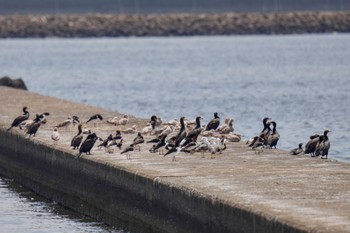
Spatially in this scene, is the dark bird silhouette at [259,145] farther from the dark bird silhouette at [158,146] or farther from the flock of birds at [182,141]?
the dark bird silhouette at [158,146]

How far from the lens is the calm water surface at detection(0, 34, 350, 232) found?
40.3 m

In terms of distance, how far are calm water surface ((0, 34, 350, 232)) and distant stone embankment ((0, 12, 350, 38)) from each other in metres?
1.11

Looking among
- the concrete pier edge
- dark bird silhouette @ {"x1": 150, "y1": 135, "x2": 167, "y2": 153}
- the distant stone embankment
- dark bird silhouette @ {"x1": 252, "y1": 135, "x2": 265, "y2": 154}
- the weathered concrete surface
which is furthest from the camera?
the distant stone embankment

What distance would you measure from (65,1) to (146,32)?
8.91 metres

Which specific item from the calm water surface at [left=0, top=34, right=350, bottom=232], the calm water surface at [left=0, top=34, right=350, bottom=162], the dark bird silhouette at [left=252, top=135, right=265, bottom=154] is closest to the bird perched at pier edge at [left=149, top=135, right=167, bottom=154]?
the dark bird silhouette at [left=252, top=135, right=265, bottom=154]

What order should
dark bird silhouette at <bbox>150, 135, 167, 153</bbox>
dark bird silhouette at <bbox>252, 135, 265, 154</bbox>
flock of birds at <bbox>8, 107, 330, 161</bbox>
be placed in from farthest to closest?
dark bird silhouette at <bbox>252, 135, 265, 154</bbox> < dark bird silhouette at <bbox>150, 135, 167, 153</bbox> < flock of birds at <bbox>8, 107, 330, 161</bbox>

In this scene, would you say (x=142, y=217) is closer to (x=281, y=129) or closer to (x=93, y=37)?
(x=281, y=129)

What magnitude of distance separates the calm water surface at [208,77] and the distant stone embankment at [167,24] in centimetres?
111

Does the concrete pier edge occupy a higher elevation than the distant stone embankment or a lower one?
lower

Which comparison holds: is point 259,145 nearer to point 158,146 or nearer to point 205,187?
point 158,146

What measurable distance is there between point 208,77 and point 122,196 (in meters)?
51.9

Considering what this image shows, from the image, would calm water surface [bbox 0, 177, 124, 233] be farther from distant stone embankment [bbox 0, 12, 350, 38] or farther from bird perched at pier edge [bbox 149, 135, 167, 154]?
→ distant stone embankment [bbox 0, 12, 350, 38]

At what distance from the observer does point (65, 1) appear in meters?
123

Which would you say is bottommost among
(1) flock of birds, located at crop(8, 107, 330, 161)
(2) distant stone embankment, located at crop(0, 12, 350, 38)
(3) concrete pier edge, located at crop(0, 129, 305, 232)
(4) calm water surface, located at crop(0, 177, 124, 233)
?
→ (4) calm water surface, located at crop(0, 177, 124, 233)
